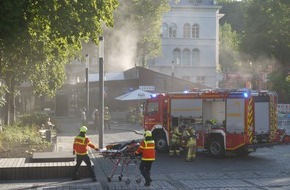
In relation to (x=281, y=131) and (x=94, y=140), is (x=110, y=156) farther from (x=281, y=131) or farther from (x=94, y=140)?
(x=94, y=140)

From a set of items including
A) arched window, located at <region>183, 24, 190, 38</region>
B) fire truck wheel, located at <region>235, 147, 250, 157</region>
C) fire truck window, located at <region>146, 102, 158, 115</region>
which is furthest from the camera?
arched window, located at <region>183, 24, 190, 38</region>

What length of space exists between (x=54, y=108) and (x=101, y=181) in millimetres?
37945

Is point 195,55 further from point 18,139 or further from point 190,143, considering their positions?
point 18,139

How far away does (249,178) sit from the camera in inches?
595

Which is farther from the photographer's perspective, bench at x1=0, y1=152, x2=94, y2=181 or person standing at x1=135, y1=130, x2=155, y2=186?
bench at x1=0, y1=152, x2=94, y2=181

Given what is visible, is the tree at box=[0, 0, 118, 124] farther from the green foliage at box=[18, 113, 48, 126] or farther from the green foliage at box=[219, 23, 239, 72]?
the green foliage at box=[219, 23, 239, 72]

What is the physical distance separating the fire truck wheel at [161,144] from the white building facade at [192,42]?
191 ft

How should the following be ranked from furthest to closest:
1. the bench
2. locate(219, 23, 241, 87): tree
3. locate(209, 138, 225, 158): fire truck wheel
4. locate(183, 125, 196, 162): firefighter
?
locate(219, 23, 241, 87): tree, locate(209, 138, 225, 158): fire truck wheel, locate(183, 125, 196, 162): firefighter, the bench

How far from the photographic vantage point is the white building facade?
8100 cm

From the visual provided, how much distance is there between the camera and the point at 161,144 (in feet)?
74.0

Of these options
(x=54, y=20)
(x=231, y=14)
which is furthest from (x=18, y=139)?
(x=231, y=14)

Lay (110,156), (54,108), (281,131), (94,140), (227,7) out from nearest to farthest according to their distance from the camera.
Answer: (110,156)
(281,131)
(94,140)
(54,108)
(227,7)

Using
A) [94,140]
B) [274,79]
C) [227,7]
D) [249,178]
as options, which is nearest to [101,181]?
[249,178]

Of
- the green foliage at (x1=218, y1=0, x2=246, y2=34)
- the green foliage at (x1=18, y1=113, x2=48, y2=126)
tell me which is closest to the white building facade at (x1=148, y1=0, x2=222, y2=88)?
the green foliage at (x1=218, y1=0, x2=246, y2=34)
